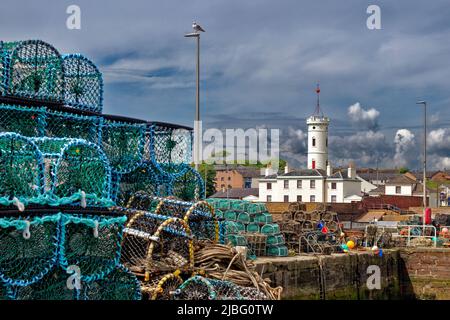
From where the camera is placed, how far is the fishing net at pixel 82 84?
1001 centimetres

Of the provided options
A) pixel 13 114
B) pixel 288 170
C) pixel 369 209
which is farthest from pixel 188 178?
pixel 288 170

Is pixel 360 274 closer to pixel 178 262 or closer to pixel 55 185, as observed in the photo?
pixel 178 262

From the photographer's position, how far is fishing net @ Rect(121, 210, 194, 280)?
9102 millimetres

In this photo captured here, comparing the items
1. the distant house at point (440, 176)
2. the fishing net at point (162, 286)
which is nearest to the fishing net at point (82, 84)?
the fishing net at point (162, 286)

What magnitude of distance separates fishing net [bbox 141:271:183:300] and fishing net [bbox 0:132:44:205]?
204 centimetres

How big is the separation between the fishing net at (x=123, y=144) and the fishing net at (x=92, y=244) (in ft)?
9.09

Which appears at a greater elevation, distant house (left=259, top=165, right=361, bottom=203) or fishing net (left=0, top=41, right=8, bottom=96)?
fishing net (left=0, top=41, right=8, bottom=96)

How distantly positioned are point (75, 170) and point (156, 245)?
198 cm

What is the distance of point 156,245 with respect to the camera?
947 cm

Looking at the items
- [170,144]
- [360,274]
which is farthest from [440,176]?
[170,144]

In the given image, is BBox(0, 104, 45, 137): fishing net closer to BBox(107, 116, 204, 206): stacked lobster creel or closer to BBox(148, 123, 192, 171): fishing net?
BBox(107, 116, 204, 206): stacked lobster creel

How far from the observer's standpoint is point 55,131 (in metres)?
9.48

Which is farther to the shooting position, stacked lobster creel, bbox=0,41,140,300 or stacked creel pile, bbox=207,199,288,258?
stacked creel pile, bbox=207,199,288,258

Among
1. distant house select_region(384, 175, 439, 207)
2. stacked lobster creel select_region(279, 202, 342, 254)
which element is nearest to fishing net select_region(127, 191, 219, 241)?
stacked lobster creel select_region(279, 202, 342, 254)
